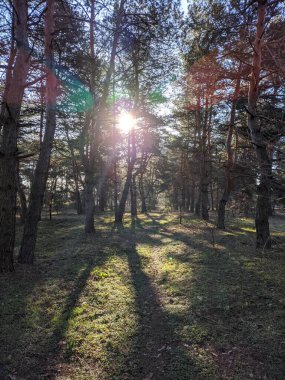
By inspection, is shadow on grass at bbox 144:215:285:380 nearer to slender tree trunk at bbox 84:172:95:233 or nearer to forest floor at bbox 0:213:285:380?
forest floor at bbox 0:213:285:380

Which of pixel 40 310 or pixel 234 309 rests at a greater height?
pixel 234 309

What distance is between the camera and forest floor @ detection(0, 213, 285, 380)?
3348 mm

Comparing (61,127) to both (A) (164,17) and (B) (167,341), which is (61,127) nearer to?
(A) (164,17)

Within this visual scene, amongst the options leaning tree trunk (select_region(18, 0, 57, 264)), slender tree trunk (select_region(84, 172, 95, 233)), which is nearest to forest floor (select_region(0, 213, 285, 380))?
leaning tree trunk (select_region(18, 0, 57, 264))

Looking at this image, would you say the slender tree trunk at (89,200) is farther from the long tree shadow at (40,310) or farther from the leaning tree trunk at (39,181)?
the leaning tree trunk at (39,181)

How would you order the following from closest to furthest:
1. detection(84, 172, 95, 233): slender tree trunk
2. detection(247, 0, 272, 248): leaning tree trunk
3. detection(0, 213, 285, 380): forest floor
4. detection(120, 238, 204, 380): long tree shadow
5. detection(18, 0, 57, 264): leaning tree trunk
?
detection(120, 238, 204, 380): long tree shadow < detection(0, 213, 285, 380): forest floor < detection(18, 0, 57, 264): leaning tree trunk < detection(247, 0, 272, 248): leaning tree trunk < detection(84, 172, 95, 233): slender tree trunk

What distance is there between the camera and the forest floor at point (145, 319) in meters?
3.35

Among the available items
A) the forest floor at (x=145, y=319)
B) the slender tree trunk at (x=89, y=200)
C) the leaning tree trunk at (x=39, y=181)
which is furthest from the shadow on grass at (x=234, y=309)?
the slender tree trunk at (x=89, y=200)

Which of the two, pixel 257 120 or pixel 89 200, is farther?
pixel 89 200

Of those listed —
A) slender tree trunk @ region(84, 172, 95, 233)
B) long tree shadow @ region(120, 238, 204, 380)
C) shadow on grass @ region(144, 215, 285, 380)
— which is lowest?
long tree shadow @ region(120, 238, 204, 380)

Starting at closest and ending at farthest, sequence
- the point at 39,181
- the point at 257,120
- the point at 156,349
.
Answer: the point at 156,349
the point at 39,181
the point at 257,120

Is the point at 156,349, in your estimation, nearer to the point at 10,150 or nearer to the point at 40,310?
the point at 40,310

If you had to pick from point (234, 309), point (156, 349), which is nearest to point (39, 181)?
point (156, 349)

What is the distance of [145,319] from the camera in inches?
180
